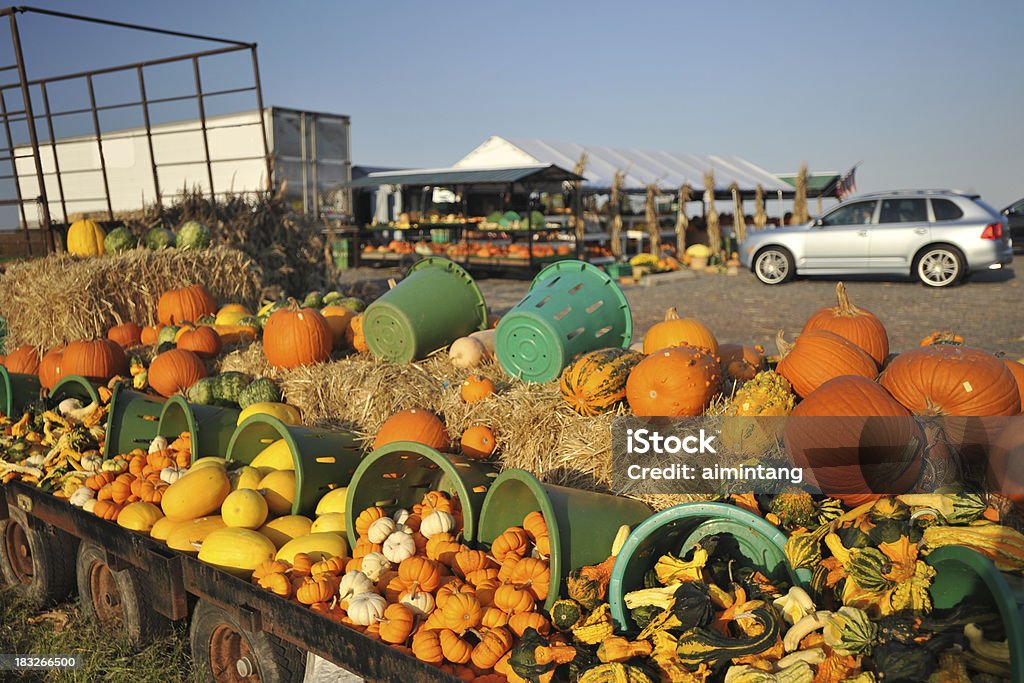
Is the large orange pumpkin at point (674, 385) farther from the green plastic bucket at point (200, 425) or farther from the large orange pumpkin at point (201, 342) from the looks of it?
the large orange pumpkin at point (201, 342)

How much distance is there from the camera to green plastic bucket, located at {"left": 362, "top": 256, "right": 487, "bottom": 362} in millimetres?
5316

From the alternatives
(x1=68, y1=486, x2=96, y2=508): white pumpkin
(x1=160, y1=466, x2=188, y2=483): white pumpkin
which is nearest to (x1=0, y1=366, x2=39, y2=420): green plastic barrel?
(x1=68, y1=486, x2=96, y2=508): white pumpkin

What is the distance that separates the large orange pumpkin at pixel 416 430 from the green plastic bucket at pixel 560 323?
0.74m

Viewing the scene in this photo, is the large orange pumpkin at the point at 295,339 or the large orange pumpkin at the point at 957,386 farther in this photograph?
the large orange pumpkin at the point at 295,339

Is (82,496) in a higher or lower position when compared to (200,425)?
lower

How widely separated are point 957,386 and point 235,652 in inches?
138

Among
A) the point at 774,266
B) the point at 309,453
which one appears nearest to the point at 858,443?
the point at 309,453

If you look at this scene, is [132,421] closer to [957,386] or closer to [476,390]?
[476,390]

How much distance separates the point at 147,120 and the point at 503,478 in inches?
462

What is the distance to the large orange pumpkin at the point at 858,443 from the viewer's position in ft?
10.1

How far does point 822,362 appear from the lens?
382 cm

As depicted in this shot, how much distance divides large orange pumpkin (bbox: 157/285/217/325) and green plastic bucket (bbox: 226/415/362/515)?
12.0 ft

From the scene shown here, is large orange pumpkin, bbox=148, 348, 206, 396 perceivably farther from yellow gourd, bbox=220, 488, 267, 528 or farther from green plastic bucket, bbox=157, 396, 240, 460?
yellow gourd, bbox=220, 488, 267, 528

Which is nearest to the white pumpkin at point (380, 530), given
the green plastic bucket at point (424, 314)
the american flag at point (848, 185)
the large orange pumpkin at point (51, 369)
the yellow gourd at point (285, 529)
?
the yellow gourd at point (285, 529)
